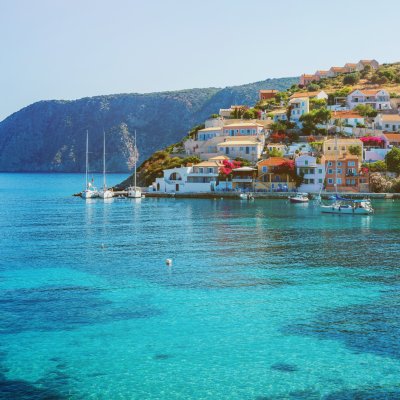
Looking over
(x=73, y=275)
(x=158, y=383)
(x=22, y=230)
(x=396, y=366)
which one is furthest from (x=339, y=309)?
(x=22, y=230)

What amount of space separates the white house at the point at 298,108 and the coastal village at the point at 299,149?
0.24m

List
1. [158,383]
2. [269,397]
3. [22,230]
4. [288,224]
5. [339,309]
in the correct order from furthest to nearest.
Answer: [288,224] → [22,230] → [339,309] → [158,383] → [269,397]

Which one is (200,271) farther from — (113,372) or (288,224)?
(288,224)

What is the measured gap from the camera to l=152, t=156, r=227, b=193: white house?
116 m

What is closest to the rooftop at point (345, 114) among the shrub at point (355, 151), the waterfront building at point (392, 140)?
the waterfront building at point (392, 140)

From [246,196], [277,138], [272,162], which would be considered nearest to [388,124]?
[277,138]

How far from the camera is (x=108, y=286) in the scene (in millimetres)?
34719

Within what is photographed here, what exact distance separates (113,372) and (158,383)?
204 centimetres

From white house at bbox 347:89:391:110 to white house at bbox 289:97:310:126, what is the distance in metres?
17.3

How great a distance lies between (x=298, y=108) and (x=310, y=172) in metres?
30.5

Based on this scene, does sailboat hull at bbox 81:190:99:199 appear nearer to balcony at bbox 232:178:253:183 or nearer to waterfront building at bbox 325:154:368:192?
balcony at bbox 232:178:253:183

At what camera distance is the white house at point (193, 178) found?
116375mm

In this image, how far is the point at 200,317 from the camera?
28328 millimetres

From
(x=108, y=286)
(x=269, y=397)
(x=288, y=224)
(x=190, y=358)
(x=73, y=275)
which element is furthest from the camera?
(x=288, y=224)
